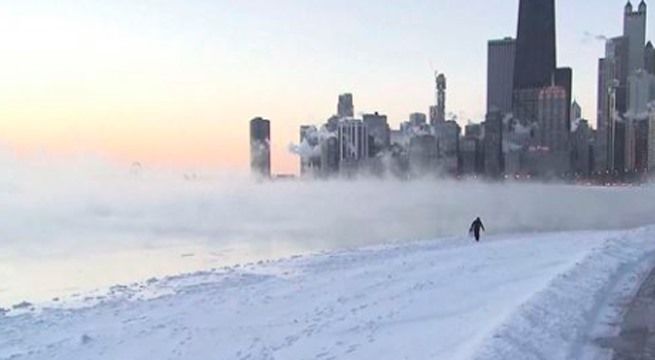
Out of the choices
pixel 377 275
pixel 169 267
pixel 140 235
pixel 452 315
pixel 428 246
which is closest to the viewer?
pixel 452 315

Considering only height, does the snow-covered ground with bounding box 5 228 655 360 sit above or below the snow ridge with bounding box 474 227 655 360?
below

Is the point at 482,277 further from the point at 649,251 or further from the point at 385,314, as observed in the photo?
the point at 649,251

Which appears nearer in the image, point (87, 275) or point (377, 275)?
point (377, 275)

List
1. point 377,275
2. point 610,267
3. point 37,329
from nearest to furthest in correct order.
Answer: point 37,329
point 610,267
point 377,275

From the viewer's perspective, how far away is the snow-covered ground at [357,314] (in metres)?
Answer: 13.0

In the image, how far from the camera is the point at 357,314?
17500mm

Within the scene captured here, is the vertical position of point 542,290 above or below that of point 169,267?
above

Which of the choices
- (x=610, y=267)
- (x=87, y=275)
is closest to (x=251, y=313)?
(x=610, y=267)

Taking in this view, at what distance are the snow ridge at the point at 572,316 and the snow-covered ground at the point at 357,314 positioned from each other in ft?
0.12

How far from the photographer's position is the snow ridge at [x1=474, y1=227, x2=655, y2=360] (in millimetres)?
11211

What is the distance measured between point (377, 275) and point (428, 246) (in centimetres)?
1460

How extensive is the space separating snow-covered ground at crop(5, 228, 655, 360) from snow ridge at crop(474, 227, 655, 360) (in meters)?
0.04

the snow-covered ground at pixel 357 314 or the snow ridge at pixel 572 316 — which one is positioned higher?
the snow ridge at pixel 572 316

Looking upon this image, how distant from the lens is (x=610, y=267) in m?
22.8
